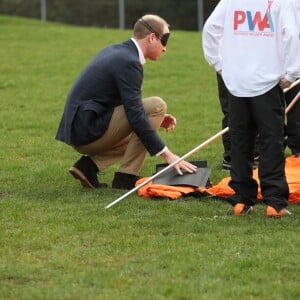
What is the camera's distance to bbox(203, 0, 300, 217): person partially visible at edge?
21.0 feet

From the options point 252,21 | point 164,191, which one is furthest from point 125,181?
point 252,21

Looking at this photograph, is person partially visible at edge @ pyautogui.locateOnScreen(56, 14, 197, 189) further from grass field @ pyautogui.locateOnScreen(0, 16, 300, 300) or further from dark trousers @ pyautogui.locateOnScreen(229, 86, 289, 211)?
dark trousers @ pyautogui.locateOnScreen(229, 86, 289, 211)

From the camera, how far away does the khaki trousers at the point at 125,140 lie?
7.63 m

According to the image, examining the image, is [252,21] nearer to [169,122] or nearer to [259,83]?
[259,83]

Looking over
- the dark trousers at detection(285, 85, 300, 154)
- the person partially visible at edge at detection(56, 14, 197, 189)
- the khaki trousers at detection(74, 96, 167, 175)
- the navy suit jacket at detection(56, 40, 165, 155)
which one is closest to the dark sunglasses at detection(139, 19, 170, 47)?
the person partially visible at edge at detection(56, 14, 197, 189)

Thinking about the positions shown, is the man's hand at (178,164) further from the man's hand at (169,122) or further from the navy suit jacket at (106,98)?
the man's hand at (169,122)

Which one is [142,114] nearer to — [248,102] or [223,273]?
[248,102]

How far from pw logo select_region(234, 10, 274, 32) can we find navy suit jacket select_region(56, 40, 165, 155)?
3.72 ft

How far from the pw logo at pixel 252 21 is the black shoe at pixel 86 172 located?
6.39ft

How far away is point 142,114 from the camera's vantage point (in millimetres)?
7383

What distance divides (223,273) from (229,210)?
1.72 meters

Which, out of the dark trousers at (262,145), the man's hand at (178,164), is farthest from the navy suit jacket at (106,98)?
the dark trousers at (262,145)

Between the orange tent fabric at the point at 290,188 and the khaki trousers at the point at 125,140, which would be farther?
the khaki trousers at the point at 125,140

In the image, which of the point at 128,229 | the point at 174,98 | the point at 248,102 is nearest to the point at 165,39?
the point at 248,102
